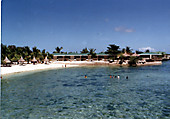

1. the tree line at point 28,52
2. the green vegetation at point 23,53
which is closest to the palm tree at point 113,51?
the tree line at point 28,52

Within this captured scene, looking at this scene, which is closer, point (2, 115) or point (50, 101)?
point (2, 115)

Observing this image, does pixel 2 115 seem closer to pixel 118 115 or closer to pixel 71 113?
pixel 71 113

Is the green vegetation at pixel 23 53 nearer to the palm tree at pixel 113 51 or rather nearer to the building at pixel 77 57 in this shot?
the building at pixel 77 57

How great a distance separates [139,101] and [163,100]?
9.21 feet

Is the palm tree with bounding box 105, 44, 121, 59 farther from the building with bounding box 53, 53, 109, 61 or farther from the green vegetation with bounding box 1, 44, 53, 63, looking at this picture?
the green vegetation with bounding box 1, 44, 53, 63

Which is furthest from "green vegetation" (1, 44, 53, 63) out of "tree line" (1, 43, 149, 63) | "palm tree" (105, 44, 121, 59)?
"palm tree" (105, 44, 121, 59)

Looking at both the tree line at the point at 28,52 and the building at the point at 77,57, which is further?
the building at the point at 77,57

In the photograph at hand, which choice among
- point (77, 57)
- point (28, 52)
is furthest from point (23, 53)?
point (77, 57)

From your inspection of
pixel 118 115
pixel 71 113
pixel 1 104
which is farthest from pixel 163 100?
pixel 1 104

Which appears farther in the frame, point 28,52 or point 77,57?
point 77,57

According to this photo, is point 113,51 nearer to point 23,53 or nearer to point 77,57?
point 77,57

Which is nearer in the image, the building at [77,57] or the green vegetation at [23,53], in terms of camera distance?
the green vegetation at [23,53]

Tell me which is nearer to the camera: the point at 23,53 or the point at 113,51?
the point at 23,53

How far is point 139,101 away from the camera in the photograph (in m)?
16.6
